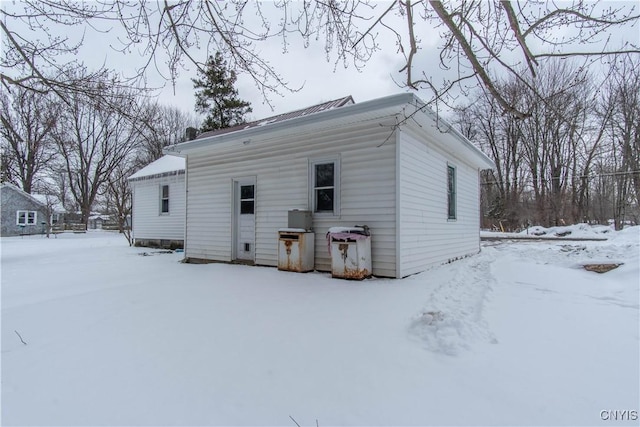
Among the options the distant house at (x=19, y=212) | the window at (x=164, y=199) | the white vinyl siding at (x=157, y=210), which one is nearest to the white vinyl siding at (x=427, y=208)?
the white vinyl siding at (x=157, y=210)

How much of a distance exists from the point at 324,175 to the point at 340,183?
0.45m

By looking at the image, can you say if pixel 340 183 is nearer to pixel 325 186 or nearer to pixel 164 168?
pixel 325 186

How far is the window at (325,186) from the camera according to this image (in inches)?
243

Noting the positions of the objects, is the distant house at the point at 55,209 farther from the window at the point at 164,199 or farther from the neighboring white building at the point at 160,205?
the window at the point at 164,199

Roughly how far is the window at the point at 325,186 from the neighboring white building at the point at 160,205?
711 centimetres

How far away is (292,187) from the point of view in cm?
679

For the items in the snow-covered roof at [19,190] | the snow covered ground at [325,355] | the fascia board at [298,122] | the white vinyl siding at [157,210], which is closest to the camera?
the snow covered ground at [325,355]

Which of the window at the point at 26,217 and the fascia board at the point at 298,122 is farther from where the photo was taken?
the window at the point at 26,217

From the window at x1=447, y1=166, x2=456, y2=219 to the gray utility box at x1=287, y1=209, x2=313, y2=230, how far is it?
3.83 m

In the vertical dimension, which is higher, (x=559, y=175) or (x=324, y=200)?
(x=559, y=175)

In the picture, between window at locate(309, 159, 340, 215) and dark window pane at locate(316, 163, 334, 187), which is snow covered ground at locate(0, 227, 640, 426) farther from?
dark window pane at locate(316, 163, 334, 187)

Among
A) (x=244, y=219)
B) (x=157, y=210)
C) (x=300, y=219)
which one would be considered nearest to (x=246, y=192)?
(x=244, y=219)

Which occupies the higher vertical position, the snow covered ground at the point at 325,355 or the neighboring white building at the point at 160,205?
the neighboring white building at the point at 160,205

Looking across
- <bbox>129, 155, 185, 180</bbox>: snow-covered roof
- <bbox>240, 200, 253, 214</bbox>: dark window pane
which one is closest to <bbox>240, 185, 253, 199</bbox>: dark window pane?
<bbox>240, 200, 253, 214</bbox>: dark window pane
